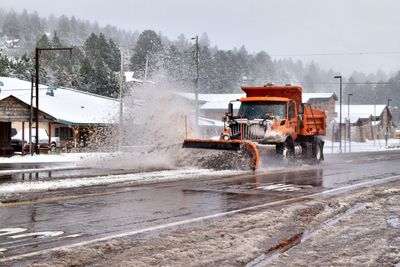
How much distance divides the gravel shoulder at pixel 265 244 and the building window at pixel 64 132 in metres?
42.7

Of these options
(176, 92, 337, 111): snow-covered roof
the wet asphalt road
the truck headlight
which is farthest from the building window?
(176, 92, 337, 111): snow-covered roof

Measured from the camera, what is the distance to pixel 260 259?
6.57 meters

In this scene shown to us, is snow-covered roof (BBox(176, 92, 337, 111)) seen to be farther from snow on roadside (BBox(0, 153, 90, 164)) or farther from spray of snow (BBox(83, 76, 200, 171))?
spray of snow (BBox(83, 76, 200, 171))

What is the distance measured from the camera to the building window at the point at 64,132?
50.7 metres

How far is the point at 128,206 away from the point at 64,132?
41889mm

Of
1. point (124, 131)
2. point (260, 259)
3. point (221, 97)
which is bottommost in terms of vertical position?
point (260, 259)

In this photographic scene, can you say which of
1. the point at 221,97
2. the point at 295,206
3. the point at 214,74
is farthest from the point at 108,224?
the point at 214,74

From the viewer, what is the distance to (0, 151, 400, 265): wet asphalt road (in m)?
7.80

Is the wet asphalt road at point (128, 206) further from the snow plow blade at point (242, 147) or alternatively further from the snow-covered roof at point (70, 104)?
the snow-covered roof at point (70, 104)

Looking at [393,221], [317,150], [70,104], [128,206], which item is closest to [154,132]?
[317,150]

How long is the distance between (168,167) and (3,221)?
12.2m

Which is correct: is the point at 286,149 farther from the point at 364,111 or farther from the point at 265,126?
the point at 364,111

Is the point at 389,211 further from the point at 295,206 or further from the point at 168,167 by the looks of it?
the point at 168,167

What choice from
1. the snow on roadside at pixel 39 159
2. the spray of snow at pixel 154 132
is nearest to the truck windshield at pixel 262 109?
the spray of snow at pixel 154 132
